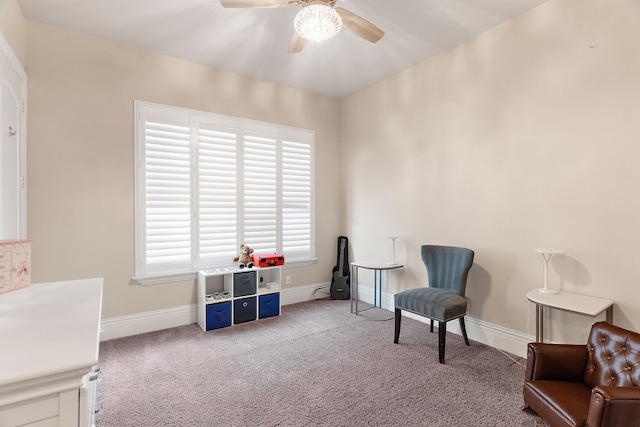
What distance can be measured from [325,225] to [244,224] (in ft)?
4.31

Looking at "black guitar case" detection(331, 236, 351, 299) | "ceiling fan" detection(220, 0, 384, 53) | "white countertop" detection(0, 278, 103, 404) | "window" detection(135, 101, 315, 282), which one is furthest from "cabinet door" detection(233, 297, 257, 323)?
"ceiling fan" detection(220, 0, 384, 53)

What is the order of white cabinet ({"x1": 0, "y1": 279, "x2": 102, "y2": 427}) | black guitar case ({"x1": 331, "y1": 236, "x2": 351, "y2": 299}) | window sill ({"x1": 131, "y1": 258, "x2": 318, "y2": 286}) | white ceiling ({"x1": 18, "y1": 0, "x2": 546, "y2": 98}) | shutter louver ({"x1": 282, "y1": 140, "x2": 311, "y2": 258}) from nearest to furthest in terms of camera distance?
white cabinet ({"x1": 0, "y1": 279, "x2": 102, "y2": 427}), white ceiling ({"x1": 18, "y1": 0, "x2": 546, "y2": 98}), window sill ({"x1": 131, "y1": 258, "x2": 318, "y2": 286}), shutter louver ({"x1": 282, "y1": 140, "x2": 311, "y2": 258}), black guitar case ({"x1": 331, "y1": 236, "x2": 351, "y2": 299})

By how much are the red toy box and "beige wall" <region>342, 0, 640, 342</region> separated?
1.52 metres

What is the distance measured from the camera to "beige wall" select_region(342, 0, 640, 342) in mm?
2312

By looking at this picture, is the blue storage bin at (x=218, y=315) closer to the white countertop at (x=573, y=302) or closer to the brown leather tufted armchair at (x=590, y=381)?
the brown leather tufted armchair at (x=590, y=381)

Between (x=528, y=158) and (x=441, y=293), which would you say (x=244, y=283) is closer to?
(x=441, y=293)

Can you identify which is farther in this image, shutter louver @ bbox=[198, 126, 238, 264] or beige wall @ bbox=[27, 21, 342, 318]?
shutter louver @ bbox=[198, 126, 238, 264]

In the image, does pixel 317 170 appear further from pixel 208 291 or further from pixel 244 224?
pixel 208 291

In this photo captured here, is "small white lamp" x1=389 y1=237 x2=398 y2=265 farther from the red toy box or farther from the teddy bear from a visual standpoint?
the teddy bear

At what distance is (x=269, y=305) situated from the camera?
3930 millimetres

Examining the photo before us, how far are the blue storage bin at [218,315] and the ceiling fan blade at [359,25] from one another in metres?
3.03

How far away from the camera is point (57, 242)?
300 cm

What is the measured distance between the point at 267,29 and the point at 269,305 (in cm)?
306

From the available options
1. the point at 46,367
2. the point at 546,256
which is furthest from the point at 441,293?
the point at 46,367
